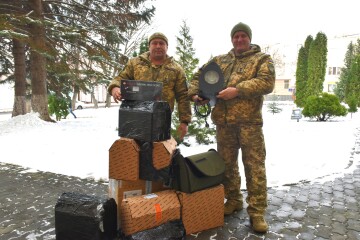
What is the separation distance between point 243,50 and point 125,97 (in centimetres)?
133

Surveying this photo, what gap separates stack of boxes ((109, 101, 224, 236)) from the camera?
2521 millimetres

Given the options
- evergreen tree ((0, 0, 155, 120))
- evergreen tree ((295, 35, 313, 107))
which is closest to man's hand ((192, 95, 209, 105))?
evergreen tree ((0, 0, 155, 120))

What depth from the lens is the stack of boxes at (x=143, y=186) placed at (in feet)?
8.27

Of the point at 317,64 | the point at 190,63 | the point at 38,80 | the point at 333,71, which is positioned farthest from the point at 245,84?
the point at 333,71

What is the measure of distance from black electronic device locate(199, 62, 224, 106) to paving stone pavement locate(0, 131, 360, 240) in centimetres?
138

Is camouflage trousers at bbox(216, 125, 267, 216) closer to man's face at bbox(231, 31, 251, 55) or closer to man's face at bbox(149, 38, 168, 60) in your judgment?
man's face at bbox(231, 31, 251, 55)

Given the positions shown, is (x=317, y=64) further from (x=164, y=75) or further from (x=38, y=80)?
(x=164, y=75)

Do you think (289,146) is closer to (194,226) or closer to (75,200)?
(194,226)

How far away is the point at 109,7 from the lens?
1285 cm

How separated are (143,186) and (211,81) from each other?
123 centimetres

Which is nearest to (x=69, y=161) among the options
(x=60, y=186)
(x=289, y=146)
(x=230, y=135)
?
(x=60, y=186)

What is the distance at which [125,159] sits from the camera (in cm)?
266

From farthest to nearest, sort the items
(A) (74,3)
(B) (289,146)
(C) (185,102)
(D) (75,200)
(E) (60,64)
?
1. (A) (74,3)
2. (E) (60,64)
3. (B) (289,146)
4. (C) (185,102)
5. (D) (75,200)

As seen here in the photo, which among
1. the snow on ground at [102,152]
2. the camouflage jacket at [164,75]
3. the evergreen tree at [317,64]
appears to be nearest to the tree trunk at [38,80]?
the snow on ground at [102,152]
